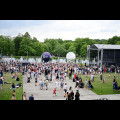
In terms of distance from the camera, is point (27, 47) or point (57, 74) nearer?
point (57, 74)

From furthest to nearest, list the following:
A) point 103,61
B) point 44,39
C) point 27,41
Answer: point 44,39 < point 27,41 < point 103,61

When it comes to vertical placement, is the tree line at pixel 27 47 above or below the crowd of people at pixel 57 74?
above

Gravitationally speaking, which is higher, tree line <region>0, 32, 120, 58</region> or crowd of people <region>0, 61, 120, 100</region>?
tree line <region>0, 32, 120, 58</region>

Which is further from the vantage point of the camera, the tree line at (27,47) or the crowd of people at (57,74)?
the tree line at (27,47)

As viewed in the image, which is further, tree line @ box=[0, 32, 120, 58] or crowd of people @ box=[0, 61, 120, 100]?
tree line @ box=[0, 32, 120, 58]

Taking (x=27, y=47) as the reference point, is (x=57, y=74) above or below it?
below
